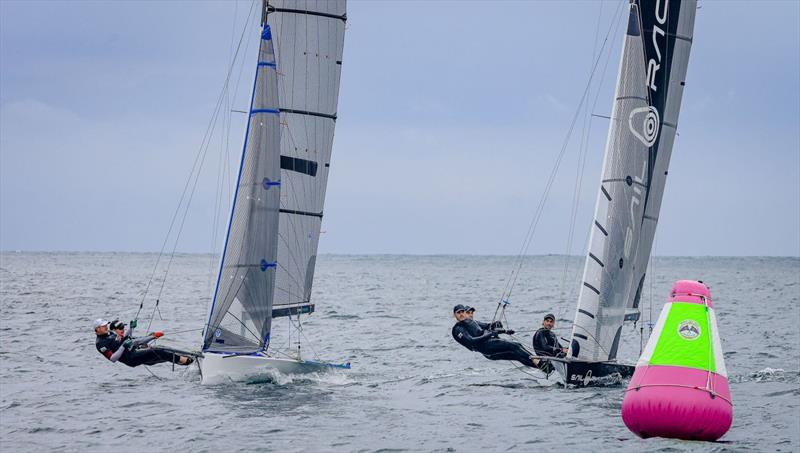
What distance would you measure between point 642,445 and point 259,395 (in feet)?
26.0

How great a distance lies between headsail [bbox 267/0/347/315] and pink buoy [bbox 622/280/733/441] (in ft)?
35.7

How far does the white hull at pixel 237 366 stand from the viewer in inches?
818

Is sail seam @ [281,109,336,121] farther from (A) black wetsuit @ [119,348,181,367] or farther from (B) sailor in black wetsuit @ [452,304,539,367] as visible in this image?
(A) black wetsuit @ [119,348,181,367]

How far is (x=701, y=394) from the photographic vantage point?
14.3 metres

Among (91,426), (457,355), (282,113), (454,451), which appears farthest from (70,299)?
(454,451)

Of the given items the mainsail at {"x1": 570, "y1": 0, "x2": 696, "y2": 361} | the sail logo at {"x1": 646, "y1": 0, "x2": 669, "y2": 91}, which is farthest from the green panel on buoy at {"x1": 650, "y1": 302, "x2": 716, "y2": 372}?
the sail logo at {"x1": 646, "y1": 0, "x2": 669, "y2": 91}

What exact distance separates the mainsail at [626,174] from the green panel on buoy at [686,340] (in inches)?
223

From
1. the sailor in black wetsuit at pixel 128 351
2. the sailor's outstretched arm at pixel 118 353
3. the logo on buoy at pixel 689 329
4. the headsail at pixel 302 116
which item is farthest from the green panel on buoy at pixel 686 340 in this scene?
the headsail at pixel 302 116

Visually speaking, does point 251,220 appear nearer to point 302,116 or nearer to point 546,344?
point 302,116

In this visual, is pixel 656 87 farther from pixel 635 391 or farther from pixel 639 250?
pixel 635 391

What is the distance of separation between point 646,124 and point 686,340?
754 centimetres

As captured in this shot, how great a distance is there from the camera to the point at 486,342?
20719 millimetres

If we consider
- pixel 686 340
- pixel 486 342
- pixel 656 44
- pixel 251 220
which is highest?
pixel 656 44

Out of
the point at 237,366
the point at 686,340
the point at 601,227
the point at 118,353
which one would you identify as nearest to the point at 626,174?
the point at 601,227
